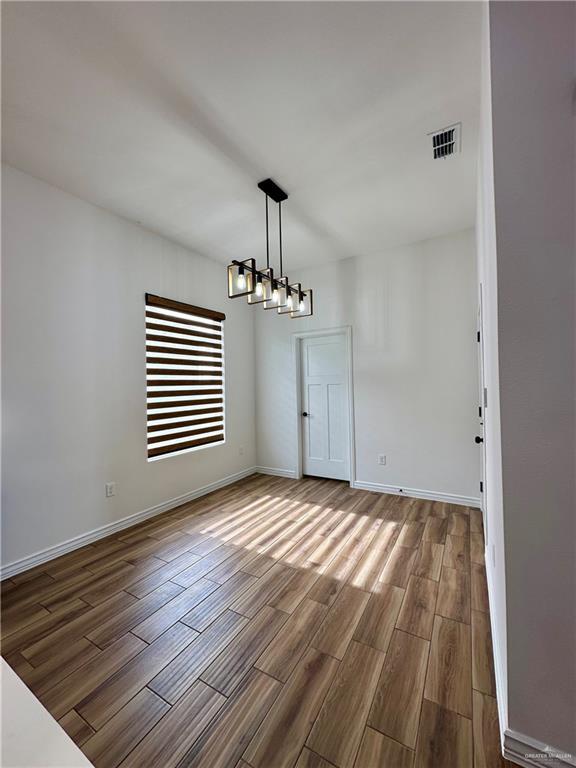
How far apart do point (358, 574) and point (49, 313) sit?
3.05 meters

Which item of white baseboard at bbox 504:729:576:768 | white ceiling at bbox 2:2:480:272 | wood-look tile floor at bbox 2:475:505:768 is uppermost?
white ceiling at bbox 2:2:480:272

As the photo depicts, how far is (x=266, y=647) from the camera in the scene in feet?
5.28

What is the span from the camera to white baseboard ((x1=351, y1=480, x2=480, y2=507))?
3.39 m

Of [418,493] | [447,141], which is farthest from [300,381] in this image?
[447,141]

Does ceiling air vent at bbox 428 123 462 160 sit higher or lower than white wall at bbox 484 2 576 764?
higher

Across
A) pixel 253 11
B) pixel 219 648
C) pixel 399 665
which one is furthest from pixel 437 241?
pixel 219 648

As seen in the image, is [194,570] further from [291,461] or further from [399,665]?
[291,461]


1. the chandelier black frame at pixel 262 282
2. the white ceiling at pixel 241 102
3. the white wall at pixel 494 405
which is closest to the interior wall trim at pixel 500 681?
the white wall at pixel 494 405

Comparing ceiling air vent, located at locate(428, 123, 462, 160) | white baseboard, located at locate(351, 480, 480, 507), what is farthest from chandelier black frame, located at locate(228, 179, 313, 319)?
white baseboard, located at locate(351, 480, 480, 507)

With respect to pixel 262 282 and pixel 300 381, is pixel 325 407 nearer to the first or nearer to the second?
pixel 300 381

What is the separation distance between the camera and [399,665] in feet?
4.91

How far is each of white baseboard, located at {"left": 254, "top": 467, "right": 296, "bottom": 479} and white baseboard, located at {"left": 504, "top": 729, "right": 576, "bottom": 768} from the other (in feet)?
11.4

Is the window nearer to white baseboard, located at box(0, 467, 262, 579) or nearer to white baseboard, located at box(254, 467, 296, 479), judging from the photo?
white baseboard, located at box(0, 467, 262, 579)

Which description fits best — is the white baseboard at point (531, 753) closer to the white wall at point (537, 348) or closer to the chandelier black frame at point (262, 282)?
the white wall at point (537, 348)
